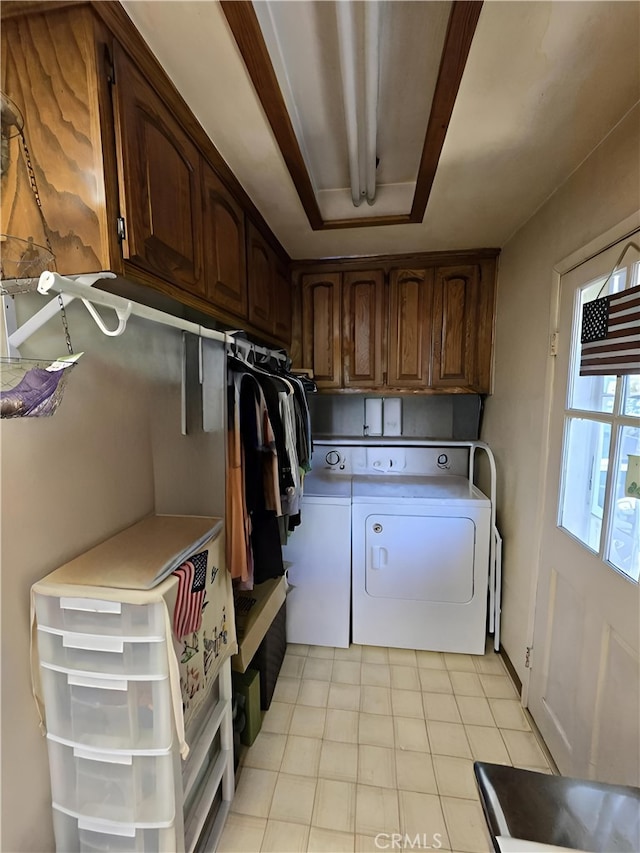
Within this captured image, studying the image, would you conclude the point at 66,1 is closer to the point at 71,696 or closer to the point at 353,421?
the point at 71,696

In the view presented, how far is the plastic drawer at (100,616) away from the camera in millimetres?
904

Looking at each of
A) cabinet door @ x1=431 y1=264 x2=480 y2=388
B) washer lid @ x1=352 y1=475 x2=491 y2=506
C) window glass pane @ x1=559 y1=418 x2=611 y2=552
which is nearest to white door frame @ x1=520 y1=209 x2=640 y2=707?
window glass pane @ x1=559 y1=418 x2=611 y2=552

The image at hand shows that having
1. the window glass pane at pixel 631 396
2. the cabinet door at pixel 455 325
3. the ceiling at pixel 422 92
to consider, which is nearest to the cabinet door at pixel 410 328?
the cabinet door at pixel 455 325

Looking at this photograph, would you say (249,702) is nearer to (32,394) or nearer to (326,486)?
(326,486)

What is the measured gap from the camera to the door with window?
42.6 inches

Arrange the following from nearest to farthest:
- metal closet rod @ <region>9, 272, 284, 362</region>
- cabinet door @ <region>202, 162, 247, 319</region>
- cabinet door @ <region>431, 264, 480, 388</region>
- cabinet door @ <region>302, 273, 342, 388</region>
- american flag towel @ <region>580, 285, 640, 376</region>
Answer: metal closet rod @ <region>9, 272, 284, 362</region> < american flag towel @ <region>580, 285, 640, 376</region> < cabinet door @ <region>202, 162, 247, 319</region> < cabinet door @ <region>431, 264, 480, 388</region> < cabinet door @ <region>302, 273, 342, 388</region>

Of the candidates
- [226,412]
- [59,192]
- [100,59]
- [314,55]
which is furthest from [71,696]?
[314,55]

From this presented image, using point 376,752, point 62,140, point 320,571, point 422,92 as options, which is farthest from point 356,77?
point 376,752

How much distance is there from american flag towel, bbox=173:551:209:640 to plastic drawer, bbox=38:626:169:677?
0.24 ft

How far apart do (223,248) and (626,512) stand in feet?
5.48

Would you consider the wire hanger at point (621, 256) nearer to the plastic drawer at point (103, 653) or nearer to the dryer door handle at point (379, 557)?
the dryer door handle at point (379, 557)

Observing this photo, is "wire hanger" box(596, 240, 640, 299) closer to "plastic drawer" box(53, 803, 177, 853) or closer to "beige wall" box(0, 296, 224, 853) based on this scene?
"beige wall" box(0, 296, 224, 853)

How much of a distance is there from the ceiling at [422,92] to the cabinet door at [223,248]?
12 cm

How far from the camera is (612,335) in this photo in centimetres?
115
